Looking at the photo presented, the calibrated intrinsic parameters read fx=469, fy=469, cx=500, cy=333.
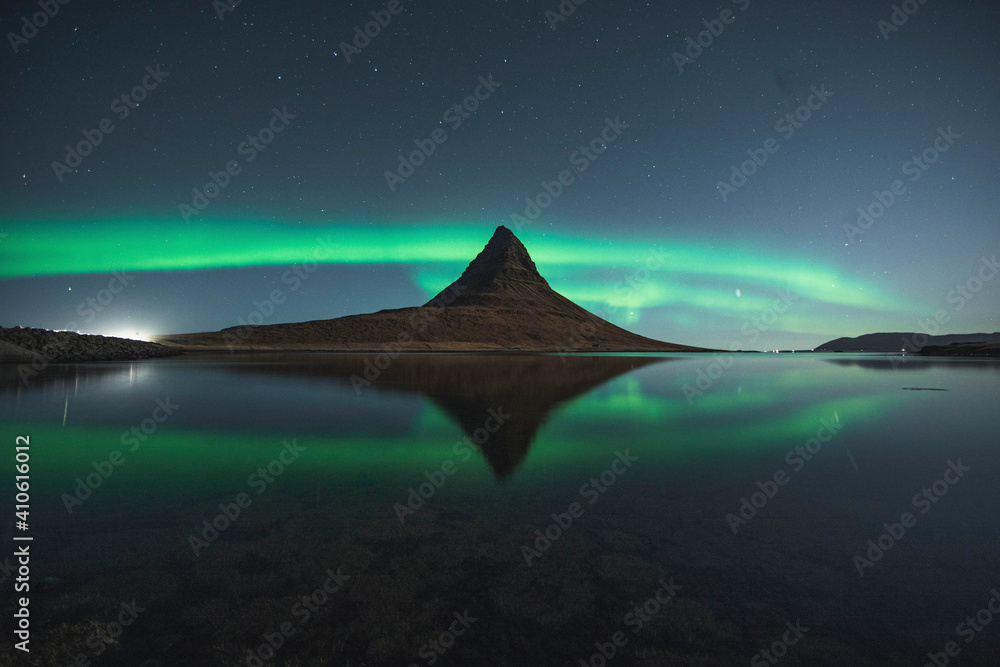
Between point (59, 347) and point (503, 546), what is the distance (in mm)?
72457

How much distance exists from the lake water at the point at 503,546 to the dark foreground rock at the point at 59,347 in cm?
4563

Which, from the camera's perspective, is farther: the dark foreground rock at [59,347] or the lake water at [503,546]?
the dark foreground rock at [59,347]

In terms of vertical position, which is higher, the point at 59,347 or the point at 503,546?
the point at 59,347

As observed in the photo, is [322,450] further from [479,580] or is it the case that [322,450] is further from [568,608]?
[568,608]

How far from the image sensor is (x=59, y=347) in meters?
56.2

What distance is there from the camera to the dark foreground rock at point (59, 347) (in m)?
47.5

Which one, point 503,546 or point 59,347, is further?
point 59,347

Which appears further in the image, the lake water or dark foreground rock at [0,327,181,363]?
dark foreground rock at [0,327,181,363]

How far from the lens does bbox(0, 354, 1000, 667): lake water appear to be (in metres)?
4.61

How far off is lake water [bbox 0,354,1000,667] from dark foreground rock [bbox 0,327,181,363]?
45633 millimetres

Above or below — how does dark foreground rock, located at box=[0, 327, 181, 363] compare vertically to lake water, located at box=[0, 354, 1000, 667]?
above

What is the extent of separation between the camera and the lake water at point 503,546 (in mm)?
4609

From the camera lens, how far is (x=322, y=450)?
498 inches

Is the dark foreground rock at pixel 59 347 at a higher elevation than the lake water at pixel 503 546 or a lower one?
higher
